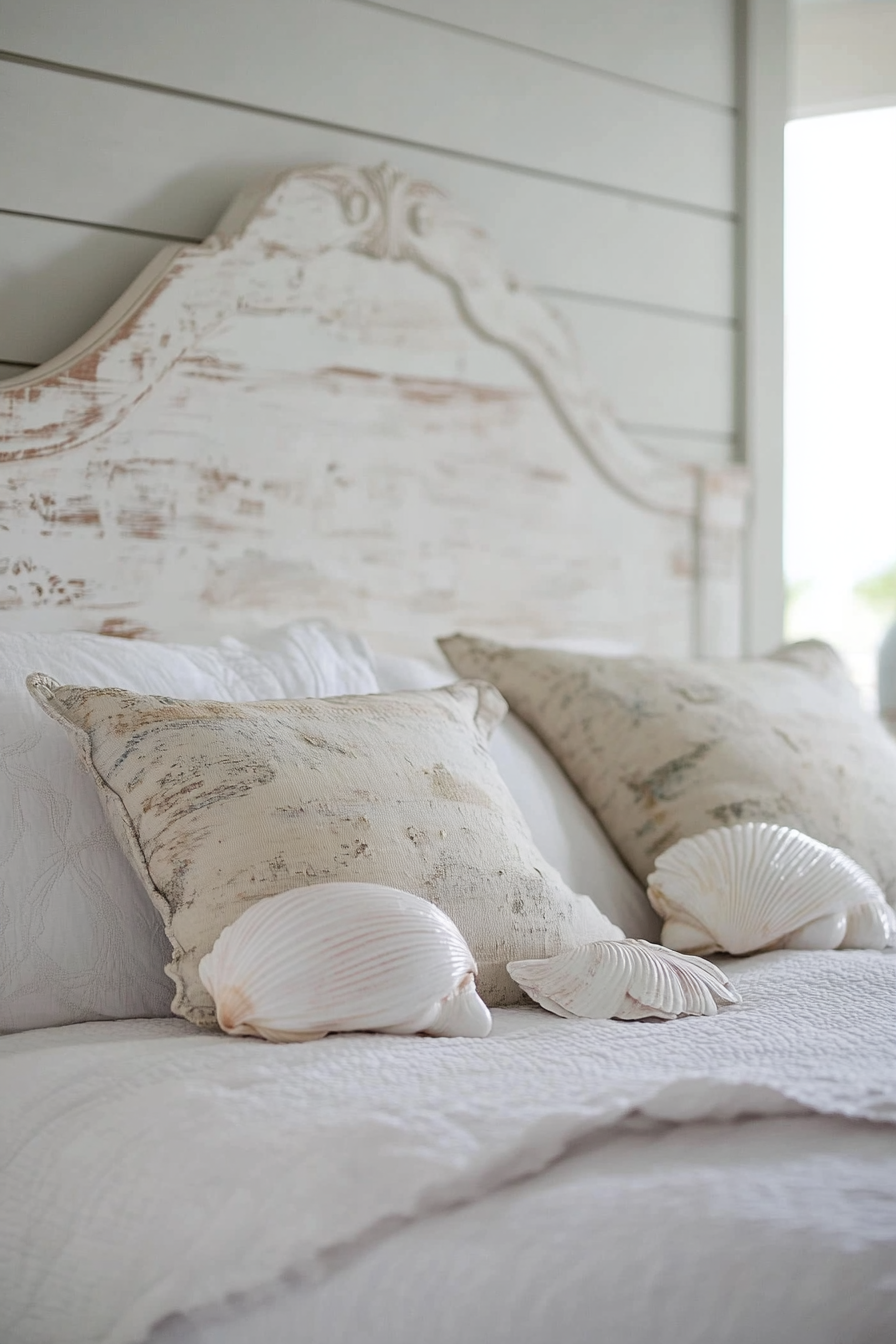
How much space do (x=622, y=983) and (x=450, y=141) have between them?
4.70 ft

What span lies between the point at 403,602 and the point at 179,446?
0.40 meters

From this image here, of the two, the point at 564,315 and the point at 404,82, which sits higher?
the point at 404,82

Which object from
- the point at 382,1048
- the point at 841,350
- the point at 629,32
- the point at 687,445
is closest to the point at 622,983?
the point at 382,1048

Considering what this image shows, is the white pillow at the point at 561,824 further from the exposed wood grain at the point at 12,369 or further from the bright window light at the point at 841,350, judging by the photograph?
the bright window light at the point at 841,350

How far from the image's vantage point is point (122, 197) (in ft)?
5.33

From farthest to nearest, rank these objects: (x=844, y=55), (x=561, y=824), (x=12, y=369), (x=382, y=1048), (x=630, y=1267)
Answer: (x=844, y=55), (x=12, y=369), (x=561, y=824), (x=382, y=1048), (x=630, y=1267)

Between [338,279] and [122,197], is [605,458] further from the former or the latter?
[122,197]

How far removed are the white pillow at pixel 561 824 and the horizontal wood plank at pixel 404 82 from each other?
2.76 feet

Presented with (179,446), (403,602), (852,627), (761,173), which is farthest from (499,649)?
(852,627)

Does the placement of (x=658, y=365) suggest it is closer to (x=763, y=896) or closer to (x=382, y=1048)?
(x=763, y=896)

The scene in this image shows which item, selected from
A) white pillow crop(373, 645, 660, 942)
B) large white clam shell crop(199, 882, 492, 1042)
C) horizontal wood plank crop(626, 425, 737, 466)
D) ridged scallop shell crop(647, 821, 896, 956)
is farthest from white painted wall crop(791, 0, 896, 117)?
large white clam shell crop(199, 882, 492, 1042)

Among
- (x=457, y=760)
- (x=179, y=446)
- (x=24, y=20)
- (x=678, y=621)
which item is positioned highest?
(x=24, y=20)

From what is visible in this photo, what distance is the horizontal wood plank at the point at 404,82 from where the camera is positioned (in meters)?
1.62

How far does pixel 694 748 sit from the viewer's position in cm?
143
